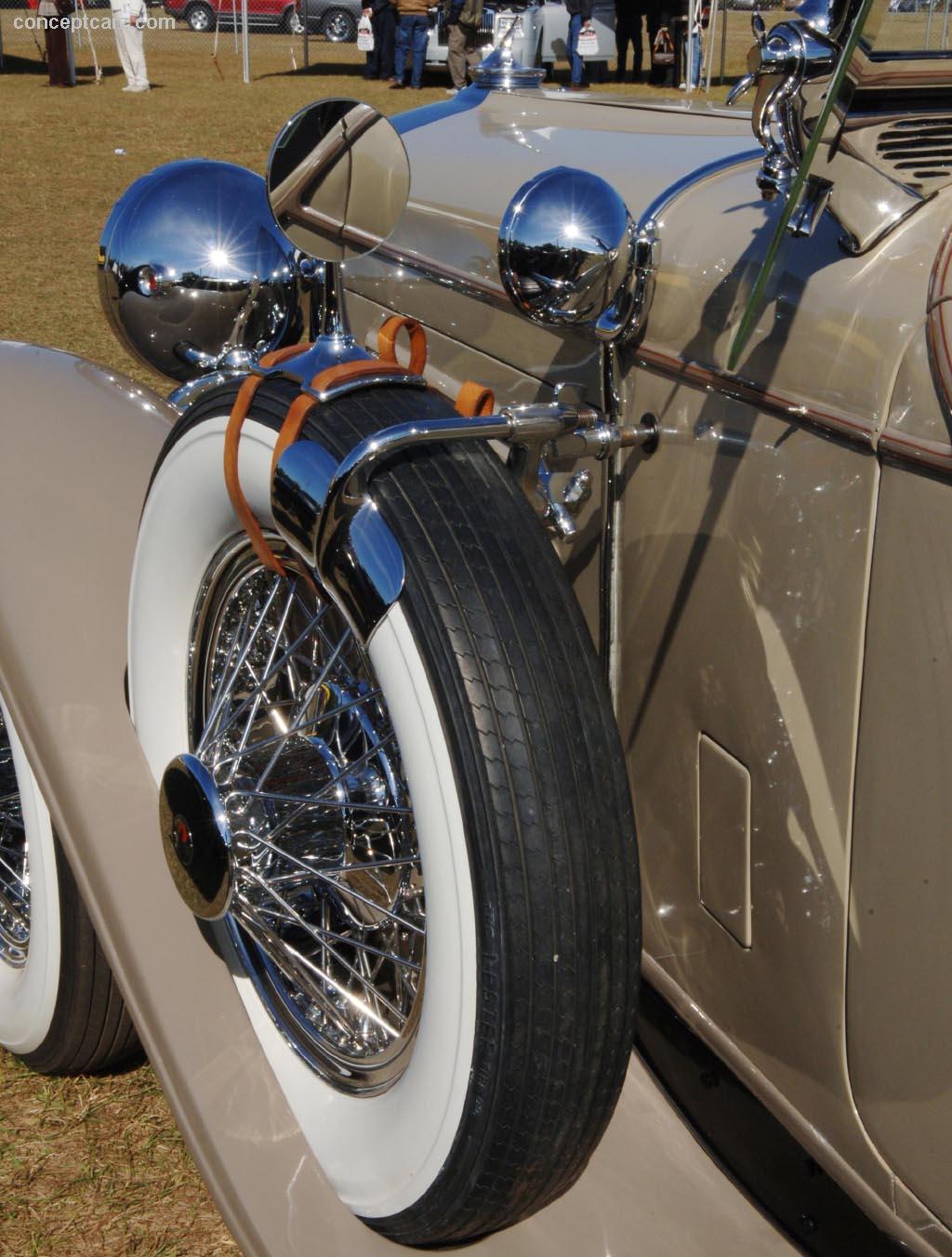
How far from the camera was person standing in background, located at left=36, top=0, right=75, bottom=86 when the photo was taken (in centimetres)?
1538

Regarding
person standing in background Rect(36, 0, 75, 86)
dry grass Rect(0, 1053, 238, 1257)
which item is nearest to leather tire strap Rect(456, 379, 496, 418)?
dry grass Rect(0, 1053, 238, 1257)

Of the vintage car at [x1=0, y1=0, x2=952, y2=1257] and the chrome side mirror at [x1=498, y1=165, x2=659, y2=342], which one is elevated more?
the chrome side mirror at [x1=498, y1=165, x2=659, y2=342]

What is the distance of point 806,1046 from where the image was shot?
1.24 metres

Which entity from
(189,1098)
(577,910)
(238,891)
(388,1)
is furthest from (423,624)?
(388,1)

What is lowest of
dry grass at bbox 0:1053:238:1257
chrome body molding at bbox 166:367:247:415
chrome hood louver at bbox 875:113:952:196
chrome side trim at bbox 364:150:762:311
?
dry grass at bbox 0:1053:238:1257

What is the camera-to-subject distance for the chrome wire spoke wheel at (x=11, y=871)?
202 cm

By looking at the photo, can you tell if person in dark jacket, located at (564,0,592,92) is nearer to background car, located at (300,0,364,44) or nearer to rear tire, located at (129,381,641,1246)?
background car, located at (300,0,364,44)

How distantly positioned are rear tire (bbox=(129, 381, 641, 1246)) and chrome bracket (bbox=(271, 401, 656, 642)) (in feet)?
0.06

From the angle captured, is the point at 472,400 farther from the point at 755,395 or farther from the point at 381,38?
the point at 381,38

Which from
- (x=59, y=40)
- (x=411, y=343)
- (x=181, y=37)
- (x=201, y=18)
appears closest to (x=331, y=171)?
(x=411, y=343)

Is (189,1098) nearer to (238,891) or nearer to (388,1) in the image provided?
(238,891)

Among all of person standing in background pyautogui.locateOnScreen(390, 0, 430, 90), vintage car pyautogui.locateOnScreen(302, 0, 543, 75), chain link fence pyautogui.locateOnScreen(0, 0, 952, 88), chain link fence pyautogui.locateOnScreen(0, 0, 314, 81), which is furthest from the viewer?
chain link fence pyautogui.locateOnScreen(0, 0, 314, 81)

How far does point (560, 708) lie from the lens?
1.12 metres

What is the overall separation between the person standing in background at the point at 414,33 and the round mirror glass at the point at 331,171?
608 inches
